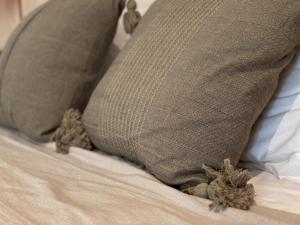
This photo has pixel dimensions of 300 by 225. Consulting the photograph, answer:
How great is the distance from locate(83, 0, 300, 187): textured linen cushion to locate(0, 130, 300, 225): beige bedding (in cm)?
6

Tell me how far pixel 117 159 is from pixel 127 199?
0.70 ft

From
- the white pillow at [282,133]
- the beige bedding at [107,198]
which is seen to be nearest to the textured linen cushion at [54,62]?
the beige bedding at [107,198]

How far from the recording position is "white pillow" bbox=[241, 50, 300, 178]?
759 millimetres

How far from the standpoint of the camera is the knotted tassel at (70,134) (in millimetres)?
924

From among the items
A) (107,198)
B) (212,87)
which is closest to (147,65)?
(212,87)

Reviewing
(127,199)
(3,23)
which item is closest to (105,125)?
(127,199)

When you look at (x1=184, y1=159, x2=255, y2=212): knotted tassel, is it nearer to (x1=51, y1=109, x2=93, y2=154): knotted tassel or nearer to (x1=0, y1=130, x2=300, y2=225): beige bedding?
(x1=0, y1=130, x2=300, y2=225): beige bedding

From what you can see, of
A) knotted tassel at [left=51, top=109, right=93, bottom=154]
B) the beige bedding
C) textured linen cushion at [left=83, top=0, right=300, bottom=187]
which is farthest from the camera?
knotted tassel at [left=51, top=109, right=93, bottom=154]

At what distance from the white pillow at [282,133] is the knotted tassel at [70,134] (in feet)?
1.13

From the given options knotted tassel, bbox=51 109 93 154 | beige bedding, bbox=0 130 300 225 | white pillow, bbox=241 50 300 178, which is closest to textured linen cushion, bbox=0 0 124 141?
knotted tassel, bbox=51 109 93 154

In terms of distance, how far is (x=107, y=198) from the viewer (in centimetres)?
64

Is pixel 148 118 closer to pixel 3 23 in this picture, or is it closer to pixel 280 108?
pixel 280 108

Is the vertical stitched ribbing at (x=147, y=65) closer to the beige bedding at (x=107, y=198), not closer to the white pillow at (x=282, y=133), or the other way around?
the beige bedding at (x=107, y=198)

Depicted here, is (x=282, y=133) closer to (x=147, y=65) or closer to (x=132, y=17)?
(x=147, y=65)
